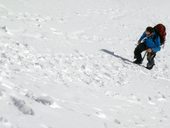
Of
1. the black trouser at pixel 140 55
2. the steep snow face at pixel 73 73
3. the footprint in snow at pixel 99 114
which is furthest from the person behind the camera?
the black trouser at pixel 140 55

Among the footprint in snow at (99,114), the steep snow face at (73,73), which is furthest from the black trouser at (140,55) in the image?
the footprint in snow at (99,114)

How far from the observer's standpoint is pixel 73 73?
10.6m

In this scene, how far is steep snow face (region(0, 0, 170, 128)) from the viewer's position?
7.21 meters

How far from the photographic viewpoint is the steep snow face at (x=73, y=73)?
7.21 m

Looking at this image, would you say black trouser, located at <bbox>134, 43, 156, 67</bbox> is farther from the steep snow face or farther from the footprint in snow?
the footprint in snow

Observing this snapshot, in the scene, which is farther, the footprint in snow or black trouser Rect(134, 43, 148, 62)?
black trouser Rect(134, 43, 148, 62)

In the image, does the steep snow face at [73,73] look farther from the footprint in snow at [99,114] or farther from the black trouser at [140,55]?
the black trouser at [140,55]

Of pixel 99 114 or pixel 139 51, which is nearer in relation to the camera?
pixel 99 114

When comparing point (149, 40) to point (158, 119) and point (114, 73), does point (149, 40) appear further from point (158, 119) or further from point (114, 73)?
point (158, 119)

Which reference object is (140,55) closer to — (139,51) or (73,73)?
(139,51)

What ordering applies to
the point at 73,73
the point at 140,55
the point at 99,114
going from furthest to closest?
the point at 140,55 < the point at 73,73 < the point at 99,114

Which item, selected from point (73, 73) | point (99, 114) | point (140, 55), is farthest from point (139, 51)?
point (99, 114)

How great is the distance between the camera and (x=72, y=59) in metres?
12.0

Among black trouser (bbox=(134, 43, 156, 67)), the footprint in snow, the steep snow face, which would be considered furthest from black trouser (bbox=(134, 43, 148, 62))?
the footprint in snow
